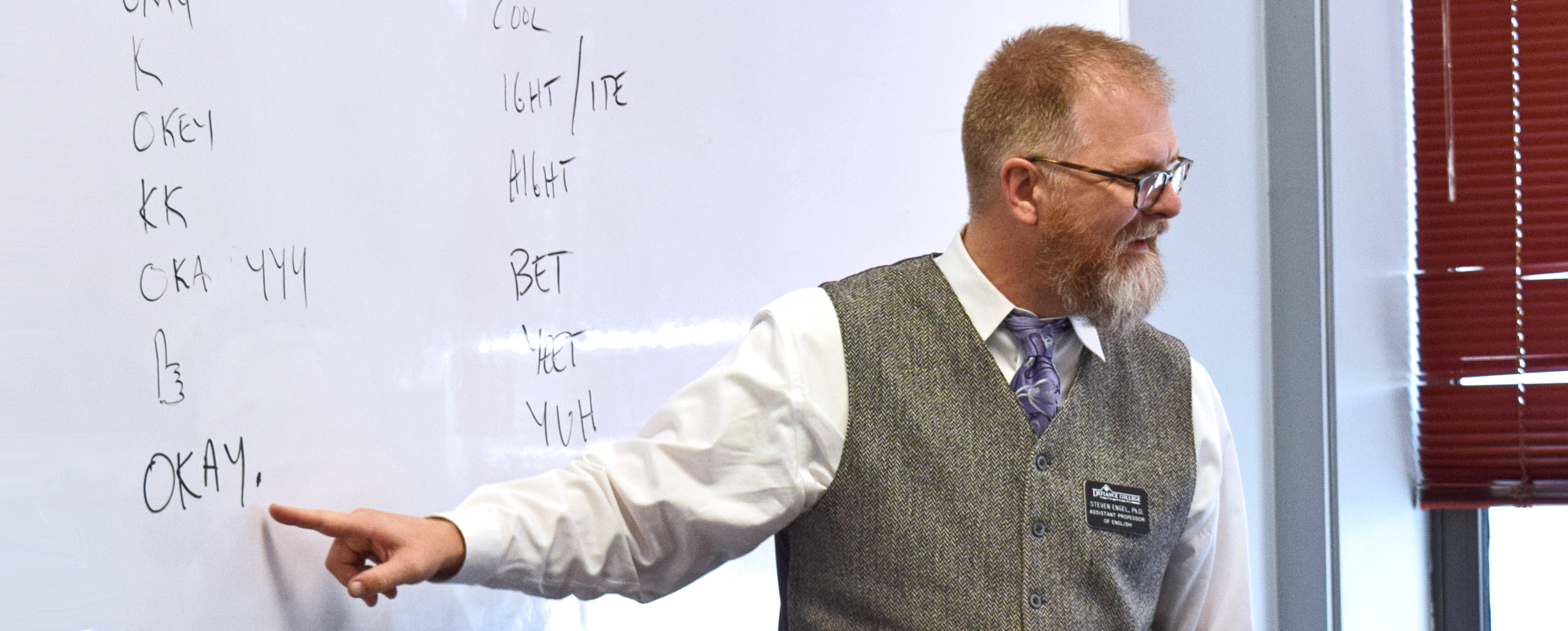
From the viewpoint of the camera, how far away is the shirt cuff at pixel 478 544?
1.00 meters

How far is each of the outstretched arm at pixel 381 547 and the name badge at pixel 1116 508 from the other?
0.57 m

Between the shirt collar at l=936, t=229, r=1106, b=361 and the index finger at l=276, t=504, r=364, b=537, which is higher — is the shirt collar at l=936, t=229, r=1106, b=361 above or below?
above

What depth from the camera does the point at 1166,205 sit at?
51.1 inches

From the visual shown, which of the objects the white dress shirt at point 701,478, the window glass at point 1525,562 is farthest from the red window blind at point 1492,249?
the white dress shirt at point 701,478

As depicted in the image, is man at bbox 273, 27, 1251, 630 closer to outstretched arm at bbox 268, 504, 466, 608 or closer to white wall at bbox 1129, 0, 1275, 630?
outstretched arm at bbox 268, 504, 466, 608

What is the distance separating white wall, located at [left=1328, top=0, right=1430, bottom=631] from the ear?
129cm

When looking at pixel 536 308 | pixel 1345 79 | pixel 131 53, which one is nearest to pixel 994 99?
pixel 536 308

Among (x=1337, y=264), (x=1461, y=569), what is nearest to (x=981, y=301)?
(x=1337, y=264)

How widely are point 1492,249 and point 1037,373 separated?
1.64 m

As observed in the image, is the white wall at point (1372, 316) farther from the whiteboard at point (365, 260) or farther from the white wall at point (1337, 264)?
the whiteboard at point (365, 260)

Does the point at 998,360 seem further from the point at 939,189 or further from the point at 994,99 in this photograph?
the point at 939,189

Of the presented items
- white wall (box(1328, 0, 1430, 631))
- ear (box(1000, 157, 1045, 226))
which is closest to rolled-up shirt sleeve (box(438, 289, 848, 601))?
ear (box(1000, 157, 1045, 226))

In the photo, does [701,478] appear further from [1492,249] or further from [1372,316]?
[1492,249]

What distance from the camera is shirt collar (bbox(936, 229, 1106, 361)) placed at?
1.28 meters
